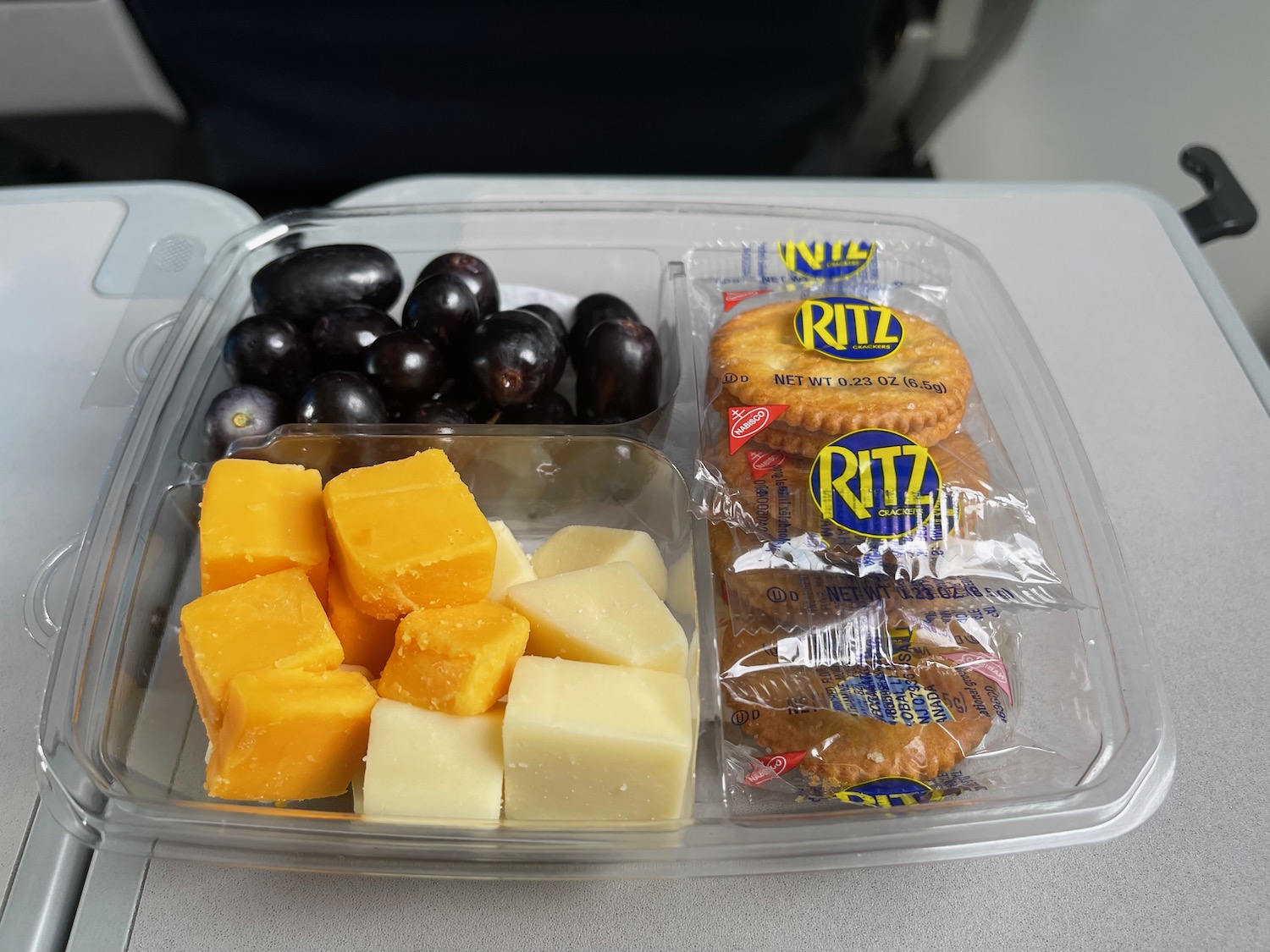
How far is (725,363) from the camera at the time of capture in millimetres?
967

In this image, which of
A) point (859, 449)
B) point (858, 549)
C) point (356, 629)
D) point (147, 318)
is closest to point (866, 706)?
point (858, 549)

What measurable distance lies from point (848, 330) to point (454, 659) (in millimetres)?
581

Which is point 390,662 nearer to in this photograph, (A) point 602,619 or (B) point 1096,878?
(A) point 602,619

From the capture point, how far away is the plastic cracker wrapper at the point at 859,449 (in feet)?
2.74

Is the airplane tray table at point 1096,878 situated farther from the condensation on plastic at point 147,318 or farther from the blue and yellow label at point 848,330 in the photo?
the blue and yellow label at point 848,330

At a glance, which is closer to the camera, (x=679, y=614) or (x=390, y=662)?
(x=390, y=662)

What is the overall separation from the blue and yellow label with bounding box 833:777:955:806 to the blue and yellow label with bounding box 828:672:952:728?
5cm

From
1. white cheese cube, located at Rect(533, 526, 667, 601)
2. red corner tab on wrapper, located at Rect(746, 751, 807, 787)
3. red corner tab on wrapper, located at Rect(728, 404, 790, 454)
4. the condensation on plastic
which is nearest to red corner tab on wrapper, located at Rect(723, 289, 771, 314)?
red corner tab on wrapper, located at Rect(728, 404, 790, 454)

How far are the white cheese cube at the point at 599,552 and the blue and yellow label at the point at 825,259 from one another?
461 mm

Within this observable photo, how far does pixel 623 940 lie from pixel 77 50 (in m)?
2.04

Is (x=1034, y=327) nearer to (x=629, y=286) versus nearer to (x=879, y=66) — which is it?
(x=629, y=286)

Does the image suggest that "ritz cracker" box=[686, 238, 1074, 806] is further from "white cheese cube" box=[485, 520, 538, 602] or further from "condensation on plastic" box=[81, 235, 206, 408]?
"condensation on plastic" box=[81, 235, 206, 408]

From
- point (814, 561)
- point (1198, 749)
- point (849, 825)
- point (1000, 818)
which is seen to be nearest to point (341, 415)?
point (814, 561)

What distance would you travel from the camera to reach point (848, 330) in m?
0.98
